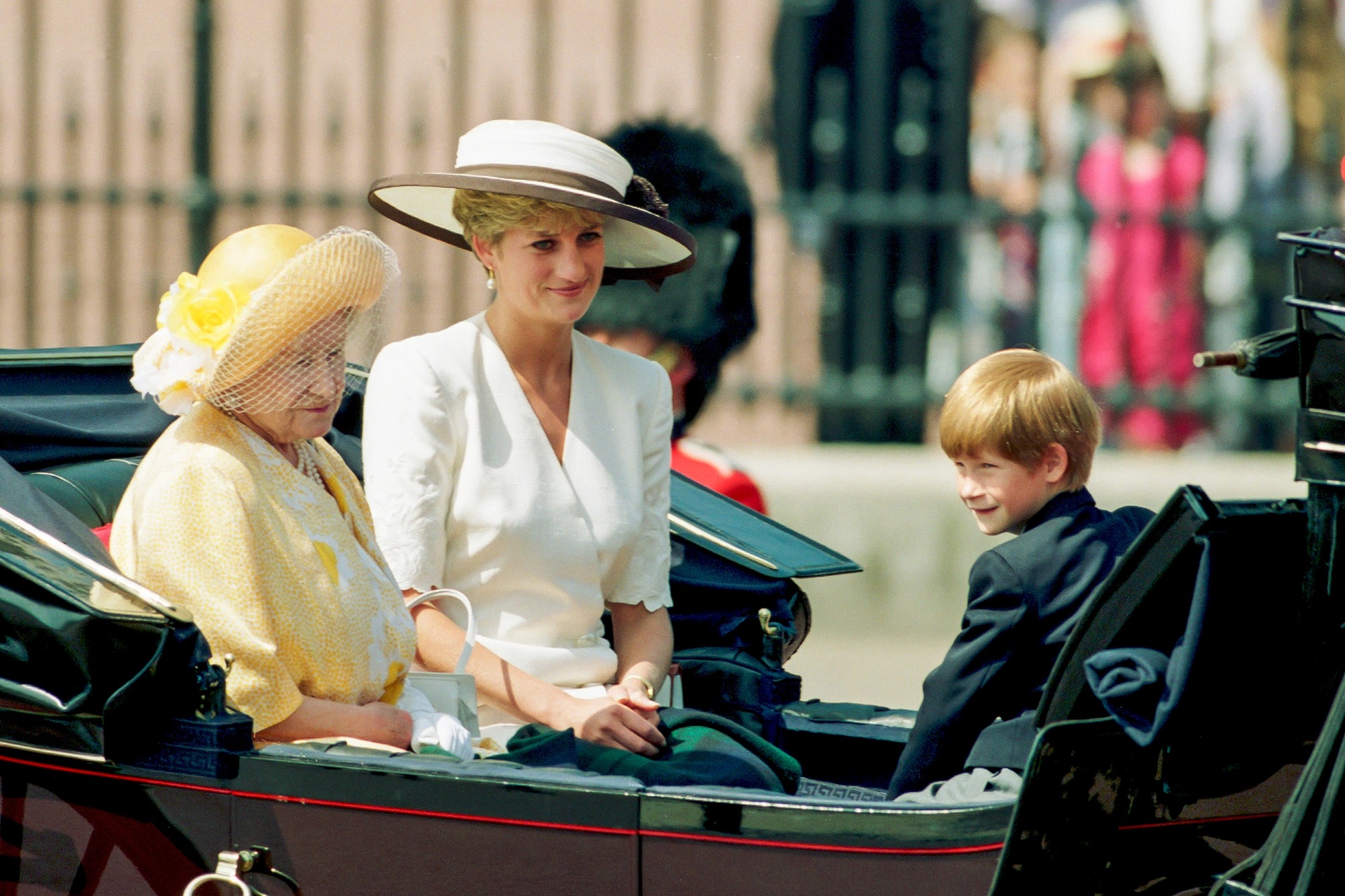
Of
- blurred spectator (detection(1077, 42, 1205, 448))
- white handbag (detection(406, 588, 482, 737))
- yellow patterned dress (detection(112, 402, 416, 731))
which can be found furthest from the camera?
blurred spectator (detection(1077, 42, 1205, 448))

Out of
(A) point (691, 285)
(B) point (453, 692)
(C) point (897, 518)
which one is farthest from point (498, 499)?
(C) point (897, 518)

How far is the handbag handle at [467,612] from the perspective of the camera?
2574mm

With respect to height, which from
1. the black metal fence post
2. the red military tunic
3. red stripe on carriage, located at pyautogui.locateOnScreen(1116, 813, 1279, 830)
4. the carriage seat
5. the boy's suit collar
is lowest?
red stripe on carriage, located at pyautogui.locateOnScreen(1116, 813, 1279, 830)

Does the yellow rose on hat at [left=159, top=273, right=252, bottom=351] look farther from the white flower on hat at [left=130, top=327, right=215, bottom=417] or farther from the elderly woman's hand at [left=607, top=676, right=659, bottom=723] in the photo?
the elderly woman's hand at [left=607, top=676, right=659, bottom=723]

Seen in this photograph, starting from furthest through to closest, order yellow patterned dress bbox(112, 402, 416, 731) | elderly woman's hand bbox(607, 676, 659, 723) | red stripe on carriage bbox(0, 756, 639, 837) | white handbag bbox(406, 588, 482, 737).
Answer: elderly woman's hand bbox(607, 676, 659, 723) < white handbag bbox(406, 588, 482, 737) < yellow patterned dress bbox(112, 402, 416, 731) < red stripe on carriage bbox(0, 756, 639, 837)

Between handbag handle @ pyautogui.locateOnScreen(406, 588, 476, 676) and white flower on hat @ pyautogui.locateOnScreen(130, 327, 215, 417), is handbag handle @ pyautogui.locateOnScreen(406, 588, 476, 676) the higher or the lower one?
the lower one

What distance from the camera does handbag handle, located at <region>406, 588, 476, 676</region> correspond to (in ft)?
8.45

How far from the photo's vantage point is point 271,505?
2320mm

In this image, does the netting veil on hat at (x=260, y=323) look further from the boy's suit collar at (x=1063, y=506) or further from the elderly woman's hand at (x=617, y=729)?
the boy's suit collar at (x=1063, y=506)

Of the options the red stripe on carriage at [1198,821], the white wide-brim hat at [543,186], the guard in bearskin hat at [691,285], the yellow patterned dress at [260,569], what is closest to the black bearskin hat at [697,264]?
the guard in bearskin hat at [691,285]

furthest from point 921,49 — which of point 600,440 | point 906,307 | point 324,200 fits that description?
point 600,440

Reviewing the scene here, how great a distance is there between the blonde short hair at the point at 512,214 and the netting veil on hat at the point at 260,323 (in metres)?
0.36

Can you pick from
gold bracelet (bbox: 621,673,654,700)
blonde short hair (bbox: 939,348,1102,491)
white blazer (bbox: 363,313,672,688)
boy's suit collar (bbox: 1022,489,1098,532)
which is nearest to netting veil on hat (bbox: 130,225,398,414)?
white blazer (bbox: 363,313,672,688)

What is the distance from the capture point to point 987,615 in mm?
2283
